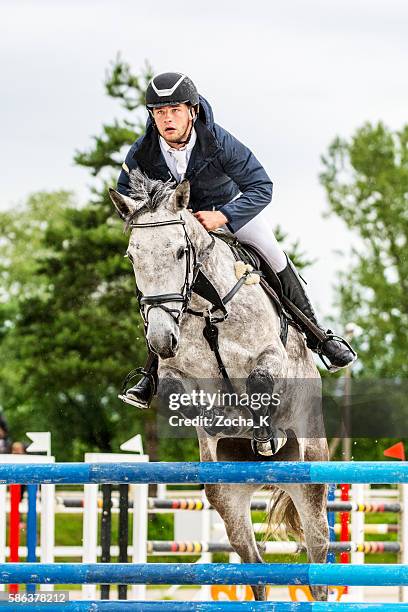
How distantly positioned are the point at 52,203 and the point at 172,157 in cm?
3772

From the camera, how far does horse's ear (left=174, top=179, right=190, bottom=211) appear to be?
4.24 metres

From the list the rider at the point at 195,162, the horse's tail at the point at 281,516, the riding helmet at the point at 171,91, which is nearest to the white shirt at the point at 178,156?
the rider at the point at 195,162

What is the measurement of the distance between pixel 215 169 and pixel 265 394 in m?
1.04

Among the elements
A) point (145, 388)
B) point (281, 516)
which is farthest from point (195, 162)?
point (281, 516)

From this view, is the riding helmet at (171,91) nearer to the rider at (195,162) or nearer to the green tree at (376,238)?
the rider at (195,162)

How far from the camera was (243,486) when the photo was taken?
16.6 feet

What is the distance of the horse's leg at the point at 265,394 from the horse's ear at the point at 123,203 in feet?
2.59

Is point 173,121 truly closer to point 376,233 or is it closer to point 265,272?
point 265,272

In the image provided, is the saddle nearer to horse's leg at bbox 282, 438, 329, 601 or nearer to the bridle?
the bridle

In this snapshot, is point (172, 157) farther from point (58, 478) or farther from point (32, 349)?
point (32, 349)

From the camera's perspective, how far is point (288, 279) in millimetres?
5184

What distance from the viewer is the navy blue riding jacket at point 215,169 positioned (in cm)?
462

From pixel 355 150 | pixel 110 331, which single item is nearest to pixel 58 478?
pixel 110 331

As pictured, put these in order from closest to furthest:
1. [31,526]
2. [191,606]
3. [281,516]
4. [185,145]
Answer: [191,606]
[185,145]
[281,516]
[31,526]
